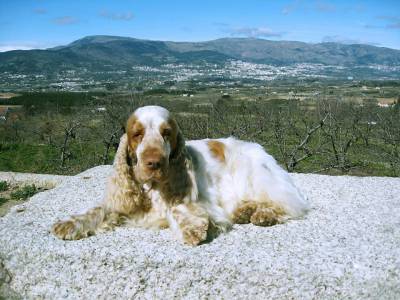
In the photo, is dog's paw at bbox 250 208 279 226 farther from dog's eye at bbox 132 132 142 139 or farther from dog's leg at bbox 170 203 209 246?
dog's eye at bbox 132 132 142 139

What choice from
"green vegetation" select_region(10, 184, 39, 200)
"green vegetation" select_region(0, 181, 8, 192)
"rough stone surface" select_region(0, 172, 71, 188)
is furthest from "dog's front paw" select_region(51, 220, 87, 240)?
"green vegetation" select_region(0, 181, 8, 192)

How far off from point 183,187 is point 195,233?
67cm

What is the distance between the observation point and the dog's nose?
16.4 feet

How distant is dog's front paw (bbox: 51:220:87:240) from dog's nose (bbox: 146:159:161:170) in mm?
1529

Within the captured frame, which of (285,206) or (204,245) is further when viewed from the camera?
(285,206)

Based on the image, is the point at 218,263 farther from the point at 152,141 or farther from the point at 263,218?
the point at 152,141

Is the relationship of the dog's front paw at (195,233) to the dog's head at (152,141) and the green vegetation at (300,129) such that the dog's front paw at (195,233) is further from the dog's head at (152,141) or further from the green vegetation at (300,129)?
the green vegetation at (300,129)

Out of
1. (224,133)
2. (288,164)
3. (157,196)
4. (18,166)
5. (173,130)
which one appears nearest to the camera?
(173,130)

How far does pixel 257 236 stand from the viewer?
19.4 ft

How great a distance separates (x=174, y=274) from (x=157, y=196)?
1.13 m

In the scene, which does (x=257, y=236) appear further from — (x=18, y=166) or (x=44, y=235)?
(x=18, y=166)

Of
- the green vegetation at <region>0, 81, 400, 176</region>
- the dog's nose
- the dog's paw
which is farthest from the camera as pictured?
the green vegetation at <region>0, 81, 400, 176</region>

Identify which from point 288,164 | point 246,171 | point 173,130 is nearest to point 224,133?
point 288,164

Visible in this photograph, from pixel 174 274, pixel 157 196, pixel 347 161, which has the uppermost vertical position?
pixel 157 196
